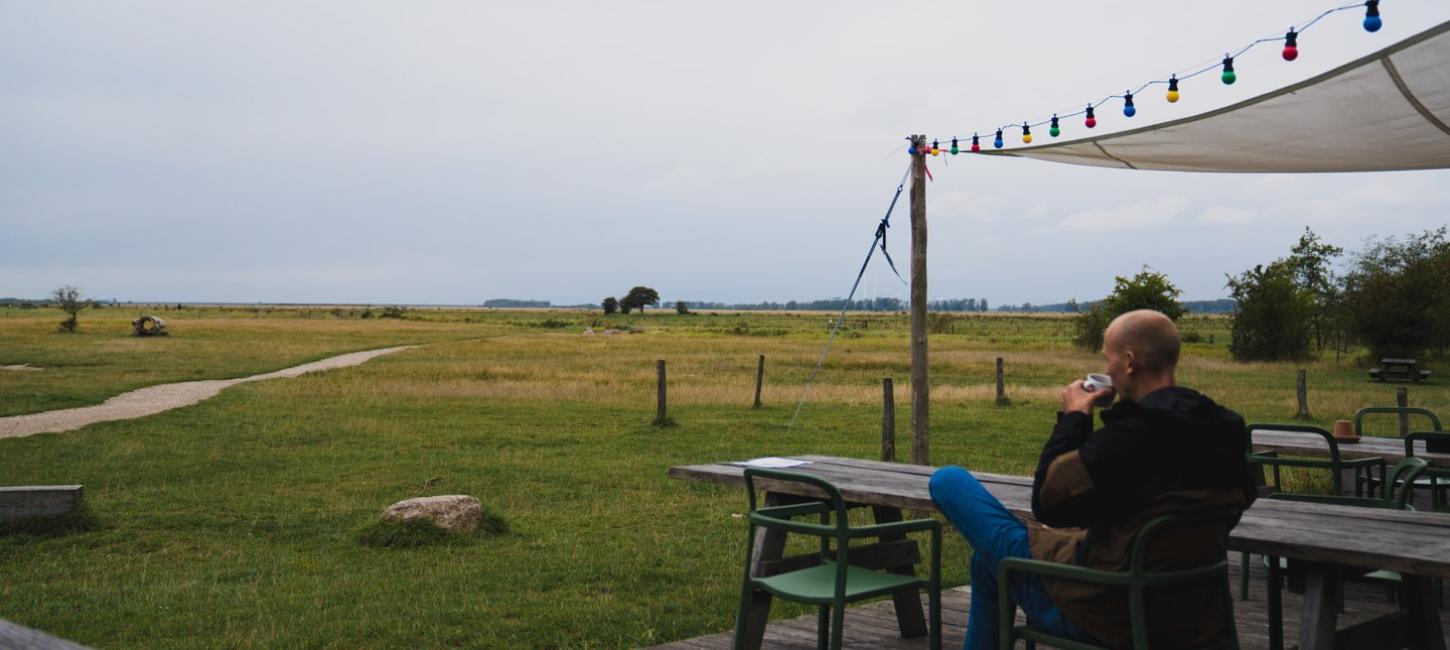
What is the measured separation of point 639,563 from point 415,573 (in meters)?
1.41

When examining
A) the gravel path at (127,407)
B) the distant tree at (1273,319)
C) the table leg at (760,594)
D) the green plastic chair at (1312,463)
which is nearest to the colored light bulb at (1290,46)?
the green plastic chair at (1312,463)

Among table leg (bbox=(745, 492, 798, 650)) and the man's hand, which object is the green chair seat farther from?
the man's hand

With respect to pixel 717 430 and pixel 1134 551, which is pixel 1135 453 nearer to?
pixel 1134 551

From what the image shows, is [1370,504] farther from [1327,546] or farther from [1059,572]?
[1059,572]

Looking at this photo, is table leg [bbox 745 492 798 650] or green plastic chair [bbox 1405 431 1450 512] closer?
table leg [bbox 745 492 798 650]

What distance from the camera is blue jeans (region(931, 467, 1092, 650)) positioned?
3.31 m

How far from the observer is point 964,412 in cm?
1922

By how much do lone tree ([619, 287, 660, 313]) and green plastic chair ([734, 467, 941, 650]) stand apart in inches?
5781

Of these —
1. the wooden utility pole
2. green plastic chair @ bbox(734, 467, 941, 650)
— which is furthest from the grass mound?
green plastic chair @ bbox(734, 467, 941, 650)

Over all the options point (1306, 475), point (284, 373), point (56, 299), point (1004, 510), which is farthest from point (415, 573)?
point (56, 299)

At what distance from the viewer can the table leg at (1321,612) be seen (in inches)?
130

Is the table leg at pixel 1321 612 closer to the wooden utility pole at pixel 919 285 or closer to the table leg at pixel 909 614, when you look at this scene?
the table leg at pixel 909 614

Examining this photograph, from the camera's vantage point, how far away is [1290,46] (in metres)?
5.43

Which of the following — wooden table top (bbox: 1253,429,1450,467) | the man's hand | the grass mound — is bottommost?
the grass mound
